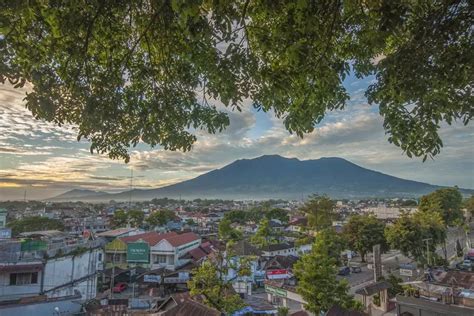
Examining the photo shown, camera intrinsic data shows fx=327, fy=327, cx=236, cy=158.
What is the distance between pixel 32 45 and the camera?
290 centimetres

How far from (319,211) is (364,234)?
691 cm

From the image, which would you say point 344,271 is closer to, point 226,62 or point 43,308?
point 43,308

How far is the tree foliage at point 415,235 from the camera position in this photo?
859 inches

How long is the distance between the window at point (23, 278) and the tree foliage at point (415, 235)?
2080 centimetres

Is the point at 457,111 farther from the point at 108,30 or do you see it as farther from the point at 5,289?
the point at 5,289

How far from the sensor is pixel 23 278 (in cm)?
1233

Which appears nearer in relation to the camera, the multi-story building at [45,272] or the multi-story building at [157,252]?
the multi-story building at [45,272]

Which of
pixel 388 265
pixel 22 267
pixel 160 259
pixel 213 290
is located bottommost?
pixel 388 265

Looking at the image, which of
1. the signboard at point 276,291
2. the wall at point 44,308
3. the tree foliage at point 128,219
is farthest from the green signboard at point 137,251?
the tree foliage at point 128,219

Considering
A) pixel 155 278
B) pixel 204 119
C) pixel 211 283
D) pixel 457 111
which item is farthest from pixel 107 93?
pixel 155 278

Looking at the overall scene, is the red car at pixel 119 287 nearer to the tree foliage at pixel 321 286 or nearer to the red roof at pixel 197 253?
the red roof at pixel 197 253

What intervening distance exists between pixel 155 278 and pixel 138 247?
234 centimetres

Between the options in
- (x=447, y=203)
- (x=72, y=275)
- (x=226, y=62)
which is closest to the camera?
(x=226, y=62)

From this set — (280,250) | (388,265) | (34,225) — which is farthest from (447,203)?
(34,225)
